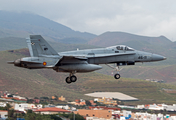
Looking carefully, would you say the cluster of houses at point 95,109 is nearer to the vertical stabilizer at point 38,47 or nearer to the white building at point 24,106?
the white building at point 24,106

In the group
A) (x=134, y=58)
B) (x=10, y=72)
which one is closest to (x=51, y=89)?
(x=10, y=72)

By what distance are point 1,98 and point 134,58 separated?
131m

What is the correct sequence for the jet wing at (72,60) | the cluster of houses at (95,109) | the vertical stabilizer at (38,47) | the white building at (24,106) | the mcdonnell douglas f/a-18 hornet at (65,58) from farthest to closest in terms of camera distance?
the white building at (24,106)
the cluster of houses at (95,109)
the vertical stabilizer at (38,47)
the mcdonnell douglas f/a-18 hornet at (65,58)
the jet wing at (72,60)

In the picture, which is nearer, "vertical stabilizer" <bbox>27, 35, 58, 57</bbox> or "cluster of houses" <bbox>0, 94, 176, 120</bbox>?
"vertical stabilizer" <bbox>27, 35, 58, 57</bbox>

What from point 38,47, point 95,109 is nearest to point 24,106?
point 95,109

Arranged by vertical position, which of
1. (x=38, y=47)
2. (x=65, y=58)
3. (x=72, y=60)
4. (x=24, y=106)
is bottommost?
(x=24, y=106)

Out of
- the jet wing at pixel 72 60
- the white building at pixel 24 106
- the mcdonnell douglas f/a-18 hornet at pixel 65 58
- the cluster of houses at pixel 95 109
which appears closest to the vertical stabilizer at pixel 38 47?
the mcdonnell douglas f/a-18 hornet at pixel 65 58

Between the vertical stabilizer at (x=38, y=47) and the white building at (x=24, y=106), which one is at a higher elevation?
the vertical stabilizer at (x=38, y=47)

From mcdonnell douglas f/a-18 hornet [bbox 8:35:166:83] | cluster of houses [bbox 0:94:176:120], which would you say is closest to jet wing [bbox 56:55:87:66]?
mcdonnell douglas f/a-18 hornet [bbox 8:35:166:83]

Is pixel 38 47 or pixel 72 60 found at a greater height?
pixel 38 47

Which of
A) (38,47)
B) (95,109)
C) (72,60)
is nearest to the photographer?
(38,47)

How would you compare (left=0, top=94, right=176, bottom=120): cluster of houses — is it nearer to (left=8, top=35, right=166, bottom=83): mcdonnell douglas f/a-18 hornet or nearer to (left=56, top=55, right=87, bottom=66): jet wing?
(left=8, top=35, right=166, bottom=83): mcdonnell douglas f/a-18 hornet

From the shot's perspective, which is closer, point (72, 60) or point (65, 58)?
point (65, 58)

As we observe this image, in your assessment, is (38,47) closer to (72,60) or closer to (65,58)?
(65,58)
